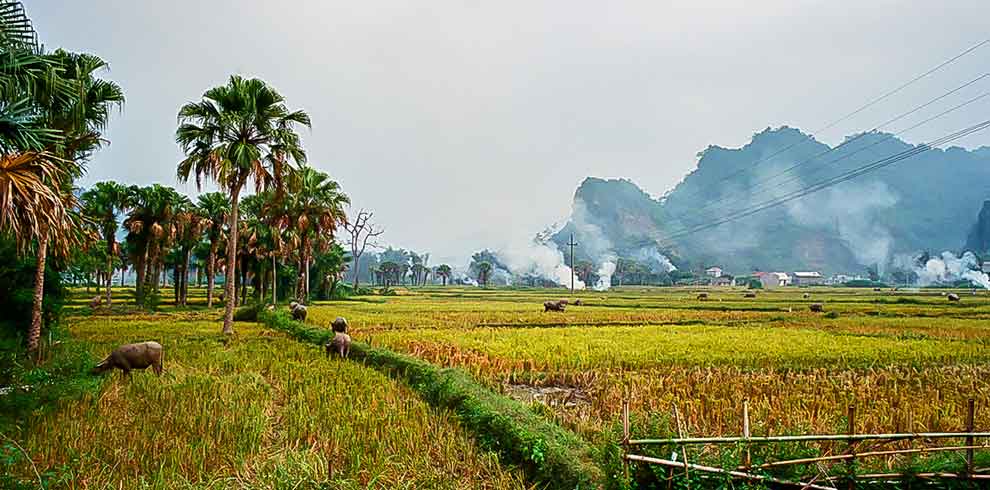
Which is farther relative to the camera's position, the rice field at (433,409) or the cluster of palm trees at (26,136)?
the cluster of palm trees at (26,136)

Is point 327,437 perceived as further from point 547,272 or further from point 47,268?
point 547,272

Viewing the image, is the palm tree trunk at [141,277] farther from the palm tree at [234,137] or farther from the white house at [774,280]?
the white house at [774,280]

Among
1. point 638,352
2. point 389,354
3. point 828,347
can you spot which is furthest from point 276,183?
point 828,347

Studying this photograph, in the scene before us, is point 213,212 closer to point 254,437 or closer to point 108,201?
point 108,201

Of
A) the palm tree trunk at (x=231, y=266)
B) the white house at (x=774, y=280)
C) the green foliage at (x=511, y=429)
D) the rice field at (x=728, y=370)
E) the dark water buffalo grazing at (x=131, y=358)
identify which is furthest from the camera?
the white house at (x=774, y=280)

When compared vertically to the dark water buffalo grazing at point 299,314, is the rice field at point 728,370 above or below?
below

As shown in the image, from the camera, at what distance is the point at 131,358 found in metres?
11.9

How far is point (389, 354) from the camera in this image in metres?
14.5

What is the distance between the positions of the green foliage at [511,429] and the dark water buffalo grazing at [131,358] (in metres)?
4.70

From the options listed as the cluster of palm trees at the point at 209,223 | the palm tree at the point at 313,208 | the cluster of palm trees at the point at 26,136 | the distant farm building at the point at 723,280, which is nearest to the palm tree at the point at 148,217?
the cluster of palm trees at the point at 209,223

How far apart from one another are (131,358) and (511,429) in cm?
821

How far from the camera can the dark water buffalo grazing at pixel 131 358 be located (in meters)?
11.8

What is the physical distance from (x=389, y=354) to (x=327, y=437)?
6.77 meters

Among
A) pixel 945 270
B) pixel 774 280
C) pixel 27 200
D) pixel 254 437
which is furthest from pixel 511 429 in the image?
pixel 945 270
